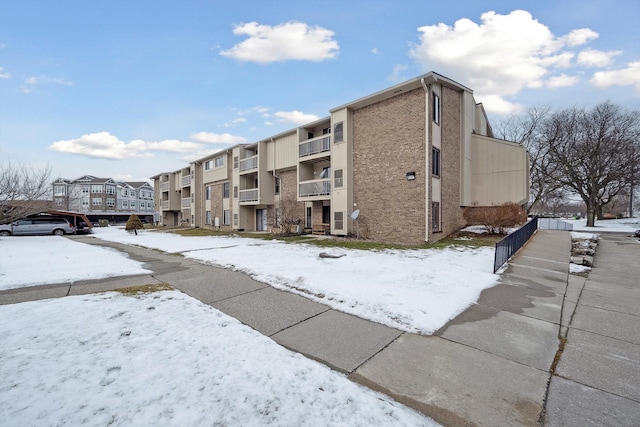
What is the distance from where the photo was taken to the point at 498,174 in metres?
16.6

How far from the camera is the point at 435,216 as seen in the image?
1459cm

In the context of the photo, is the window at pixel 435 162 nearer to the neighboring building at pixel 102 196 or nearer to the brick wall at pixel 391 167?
the brick wall at pixel 391 167

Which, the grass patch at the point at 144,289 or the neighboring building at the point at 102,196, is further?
the neighboring building at the point at 102,196

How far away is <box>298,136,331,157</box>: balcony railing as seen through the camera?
18422mm

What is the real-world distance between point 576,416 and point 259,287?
5409mm

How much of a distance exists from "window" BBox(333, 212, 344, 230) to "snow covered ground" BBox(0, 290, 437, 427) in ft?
42.0

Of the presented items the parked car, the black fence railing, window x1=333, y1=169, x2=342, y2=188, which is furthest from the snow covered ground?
the parked car

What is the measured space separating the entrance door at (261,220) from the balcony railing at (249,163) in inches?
168

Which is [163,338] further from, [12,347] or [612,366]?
[612,366]

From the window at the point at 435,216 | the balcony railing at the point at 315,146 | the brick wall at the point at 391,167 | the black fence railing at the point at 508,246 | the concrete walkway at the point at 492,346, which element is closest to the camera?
the concrete walkway at the point at 492,346

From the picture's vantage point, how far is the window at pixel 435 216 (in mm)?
14164

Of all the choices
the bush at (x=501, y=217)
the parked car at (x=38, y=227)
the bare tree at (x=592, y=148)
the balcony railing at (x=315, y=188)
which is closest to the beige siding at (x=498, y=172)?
the bush at (x=501, y=217)

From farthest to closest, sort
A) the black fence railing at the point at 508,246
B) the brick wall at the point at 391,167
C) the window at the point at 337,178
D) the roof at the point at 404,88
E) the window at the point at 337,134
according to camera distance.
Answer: the window at the point at 337,134, the window at the point at 337,178, the brick wall at the point at 391,167, the roof at the point at 404,88, the black fence railing at the point at 508,246

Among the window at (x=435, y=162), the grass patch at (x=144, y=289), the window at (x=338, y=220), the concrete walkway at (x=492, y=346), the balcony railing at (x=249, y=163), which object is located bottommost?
the concrete walkway at (x=492, y=346)
